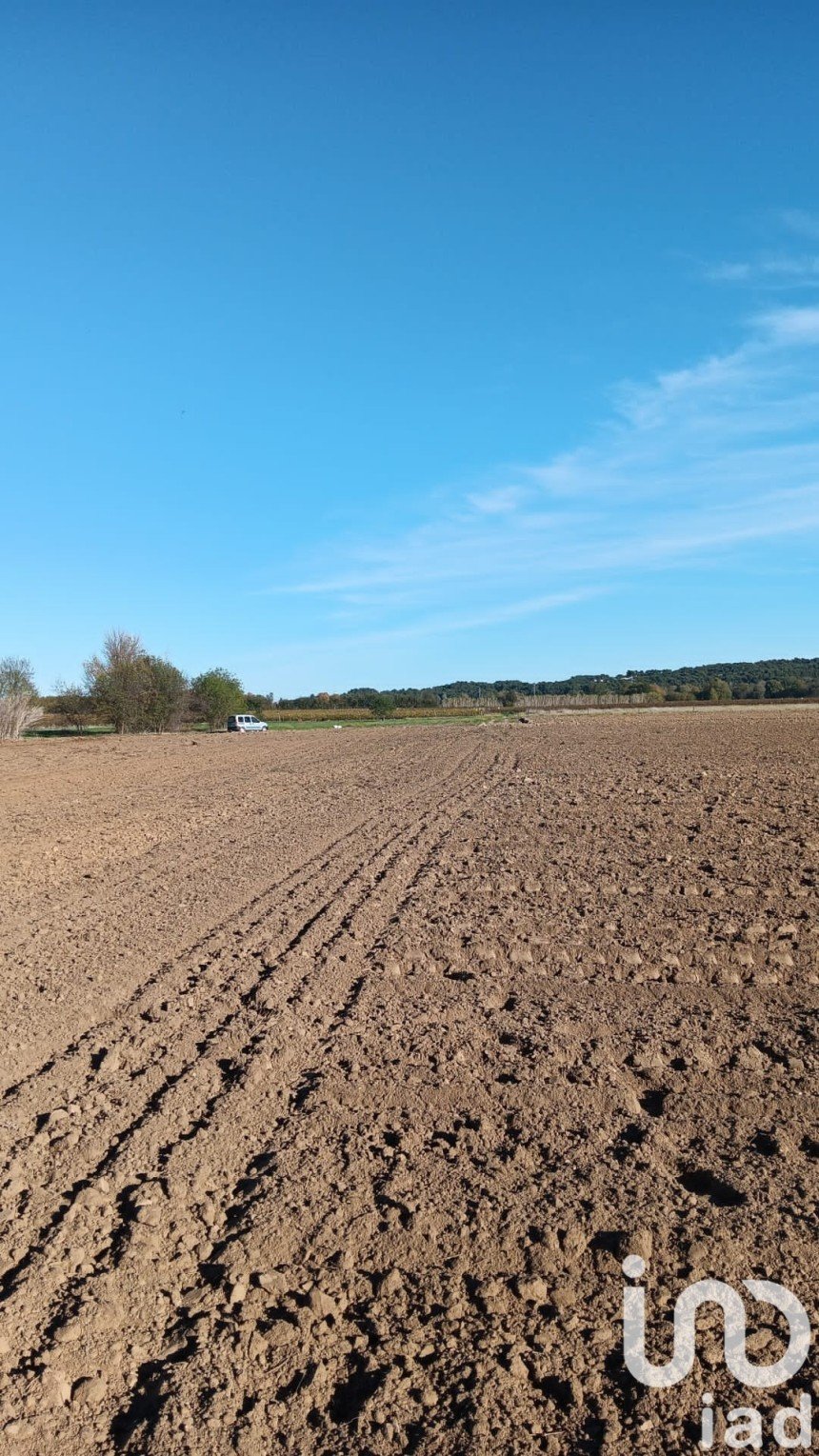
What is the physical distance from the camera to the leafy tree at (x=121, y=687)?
248 feet

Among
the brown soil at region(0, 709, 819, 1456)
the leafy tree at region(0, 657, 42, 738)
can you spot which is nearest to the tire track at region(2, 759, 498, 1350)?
the brown soil at region(0, 709, 819, 1456)

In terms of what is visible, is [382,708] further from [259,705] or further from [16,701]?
[16,701]

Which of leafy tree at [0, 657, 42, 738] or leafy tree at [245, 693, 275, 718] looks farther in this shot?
leafy tree at [245, 693, 275, 718]

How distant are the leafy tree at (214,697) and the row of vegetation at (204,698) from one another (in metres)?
0.08

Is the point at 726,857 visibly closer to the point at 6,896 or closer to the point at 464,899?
the point at 464,899

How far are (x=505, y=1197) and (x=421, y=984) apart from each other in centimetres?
287

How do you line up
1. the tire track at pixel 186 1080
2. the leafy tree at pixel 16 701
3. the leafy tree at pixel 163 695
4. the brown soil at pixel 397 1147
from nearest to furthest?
the brown soil at pixel 397 1147 < the tire track at pixel 186 1080 < the leafy tree at pixel 16 701 < the leafy tree at pixel 163 695

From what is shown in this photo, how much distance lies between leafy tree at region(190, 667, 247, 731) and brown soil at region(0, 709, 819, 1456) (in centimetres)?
7475

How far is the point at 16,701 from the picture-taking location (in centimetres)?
6216

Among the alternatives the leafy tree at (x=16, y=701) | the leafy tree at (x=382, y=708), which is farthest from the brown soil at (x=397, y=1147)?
the leafy tree at (x=382, y=708)

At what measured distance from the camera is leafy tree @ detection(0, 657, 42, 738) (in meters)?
61.7

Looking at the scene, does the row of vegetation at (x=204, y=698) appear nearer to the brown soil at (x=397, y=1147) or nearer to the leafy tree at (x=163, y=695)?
the leafy tree at (x=163, y=695)

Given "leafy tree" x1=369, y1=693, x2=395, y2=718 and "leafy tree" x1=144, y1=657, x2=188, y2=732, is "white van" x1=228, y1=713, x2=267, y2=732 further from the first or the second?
"leafy tree" x1=369, y1=693, x2=395, y2=718

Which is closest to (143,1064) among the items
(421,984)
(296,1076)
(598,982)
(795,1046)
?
(296,1076)
